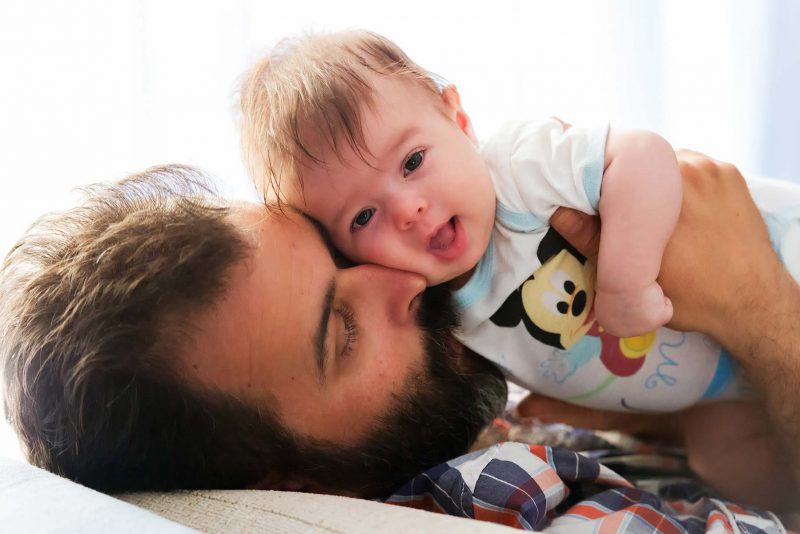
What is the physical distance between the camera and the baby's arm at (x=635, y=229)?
127 cm

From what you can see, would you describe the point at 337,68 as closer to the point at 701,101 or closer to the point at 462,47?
the point at 462,47

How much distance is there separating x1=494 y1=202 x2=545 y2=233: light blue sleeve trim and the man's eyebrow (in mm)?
A: 319

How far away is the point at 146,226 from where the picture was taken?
3.92ft

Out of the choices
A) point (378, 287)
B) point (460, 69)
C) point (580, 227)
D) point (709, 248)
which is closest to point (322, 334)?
point (378, 287)

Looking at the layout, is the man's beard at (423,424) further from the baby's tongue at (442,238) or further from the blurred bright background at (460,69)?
the blurred bright background at (460,69)

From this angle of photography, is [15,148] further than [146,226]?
Yes

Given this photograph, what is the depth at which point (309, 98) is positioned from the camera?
4.22ft

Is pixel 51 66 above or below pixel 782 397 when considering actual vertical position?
above

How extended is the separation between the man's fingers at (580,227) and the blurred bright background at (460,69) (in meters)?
1.21

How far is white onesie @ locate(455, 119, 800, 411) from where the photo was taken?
52.7 inches

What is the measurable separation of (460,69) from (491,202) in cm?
176

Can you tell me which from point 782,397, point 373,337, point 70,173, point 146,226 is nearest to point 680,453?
point 782,397

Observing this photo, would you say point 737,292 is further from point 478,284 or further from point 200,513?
point 200,513

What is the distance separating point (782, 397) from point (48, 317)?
3.82ft
